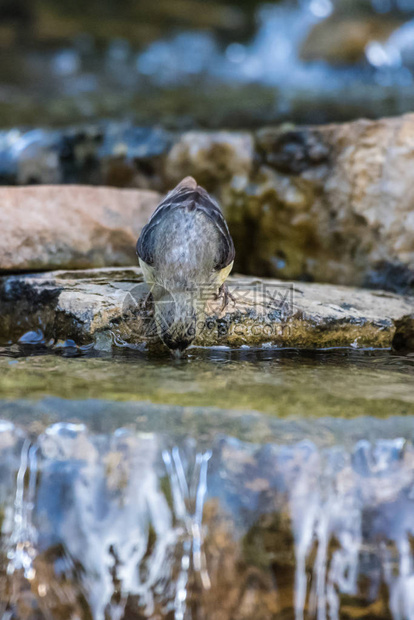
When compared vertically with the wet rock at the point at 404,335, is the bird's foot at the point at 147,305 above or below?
above

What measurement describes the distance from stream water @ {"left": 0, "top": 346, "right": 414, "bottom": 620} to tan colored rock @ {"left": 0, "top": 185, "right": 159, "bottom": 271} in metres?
2.13

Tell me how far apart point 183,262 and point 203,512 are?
146 cm

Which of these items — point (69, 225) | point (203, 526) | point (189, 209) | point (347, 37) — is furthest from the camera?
A: point (347, 37)

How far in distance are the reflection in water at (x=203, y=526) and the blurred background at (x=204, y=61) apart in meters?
4.71

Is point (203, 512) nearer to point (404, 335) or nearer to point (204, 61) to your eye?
point (404, 335)

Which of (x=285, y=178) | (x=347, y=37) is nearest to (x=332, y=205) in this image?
(x=285, y=178)

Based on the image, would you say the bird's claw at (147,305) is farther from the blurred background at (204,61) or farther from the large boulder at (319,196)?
the blurred background at (204,61)

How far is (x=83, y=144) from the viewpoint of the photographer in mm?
5594

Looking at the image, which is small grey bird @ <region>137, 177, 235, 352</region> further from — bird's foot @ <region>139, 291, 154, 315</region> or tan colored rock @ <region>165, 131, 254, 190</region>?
tan colored rock @ <region>165, 131, 254, 190</region>

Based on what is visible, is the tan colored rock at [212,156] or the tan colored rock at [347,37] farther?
the tan colored rock at [347,37]

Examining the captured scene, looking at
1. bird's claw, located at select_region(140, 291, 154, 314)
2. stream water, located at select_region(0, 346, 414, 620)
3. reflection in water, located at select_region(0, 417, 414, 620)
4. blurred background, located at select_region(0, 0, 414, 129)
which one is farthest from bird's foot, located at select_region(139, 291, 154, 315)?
blurred background, located at select_region(0, 0, 414, 129)

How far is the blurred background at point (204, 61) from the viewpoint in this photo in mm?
7820

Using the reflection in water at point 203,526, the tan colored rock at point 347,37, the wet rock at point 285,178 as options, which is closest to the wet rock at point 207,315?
the wet rock at point 285,178

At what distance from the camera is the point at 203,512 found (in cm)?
217
